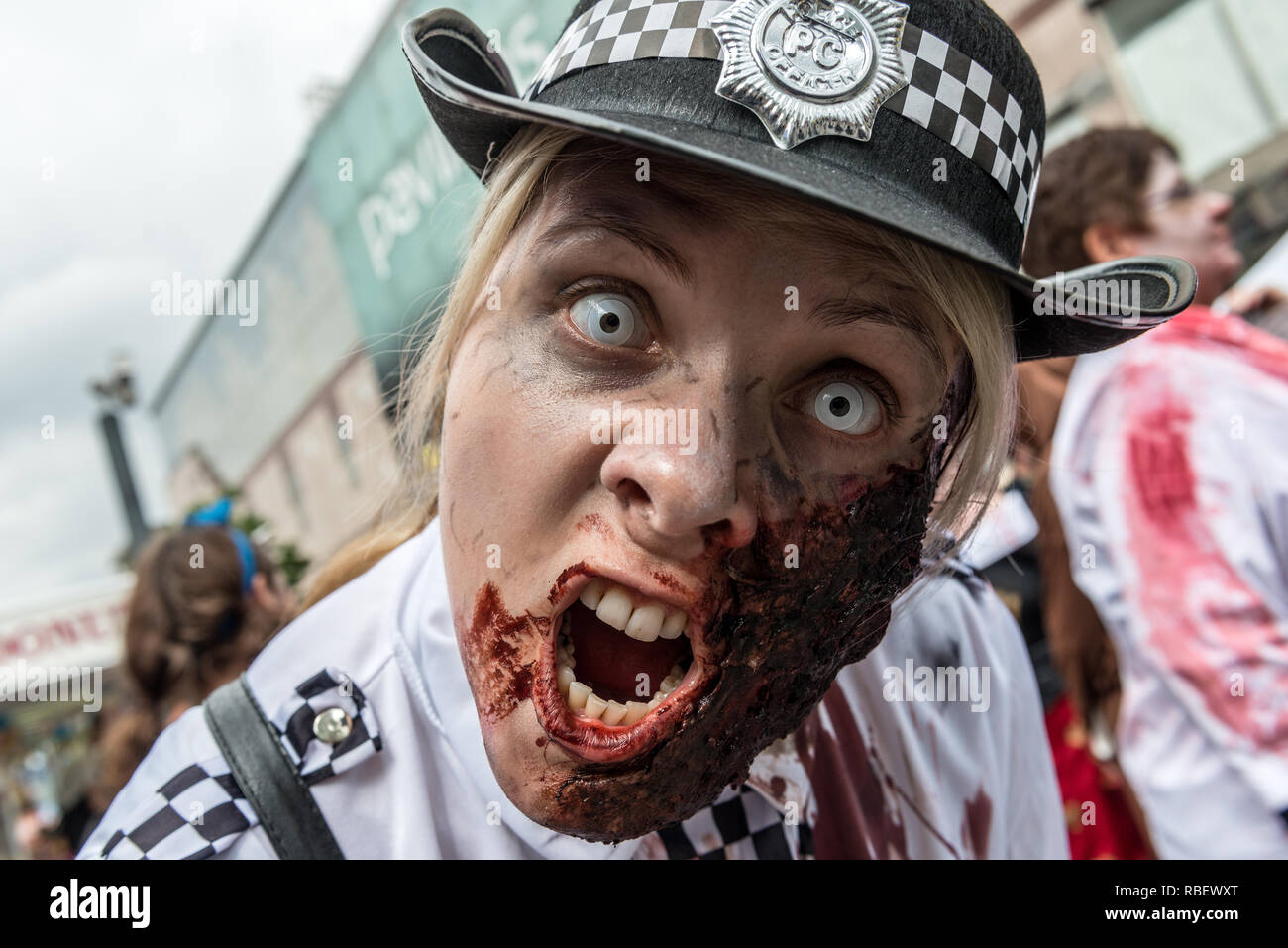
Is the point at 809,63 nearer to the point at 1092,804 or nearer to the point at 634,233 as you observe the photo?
the point at 634,233

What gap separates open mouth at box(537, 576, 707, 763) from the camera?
3.10ft

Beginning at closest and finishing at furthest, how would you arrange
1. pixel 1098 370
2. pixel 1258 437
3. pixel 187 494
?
pixel 1258 437 < pixel 1098 370 < pixel 187 494

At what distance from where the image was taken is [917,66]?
105 cm

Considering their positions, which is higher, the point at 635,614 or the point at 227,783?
the point at 635,614

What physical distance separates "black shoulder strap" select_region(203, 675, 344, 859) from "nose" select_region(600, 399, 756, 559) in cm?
59

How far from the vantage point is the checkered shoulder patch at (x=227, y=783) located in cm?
108

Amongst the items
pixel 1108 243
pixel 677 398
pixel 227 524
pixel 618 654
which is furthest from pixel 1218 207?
pixel 227 524

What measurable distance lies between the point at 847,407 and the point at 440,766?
0.75 metres

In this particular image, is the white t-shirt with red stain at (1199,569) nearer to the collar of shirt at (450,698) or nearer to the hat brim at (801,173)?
the hat brim at (801,173)

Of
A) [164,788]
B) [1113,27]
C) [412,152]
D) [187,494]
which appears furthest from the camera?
[187,494]
